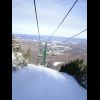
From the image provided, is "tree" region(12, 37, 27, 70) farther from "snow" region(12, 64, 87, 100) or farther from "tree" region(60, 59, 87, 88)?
"tree" region(60, 59, 87, 88)

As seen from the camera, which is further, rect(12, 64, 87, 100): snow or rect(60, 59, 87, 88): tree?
rect(60, 59, 87, 88): tree

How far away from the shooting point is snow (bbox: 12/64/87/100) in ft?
14.2

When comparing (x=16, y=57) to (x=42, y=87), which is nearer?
(x=42, y=87)

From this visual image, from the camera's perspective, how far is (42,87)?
475cm

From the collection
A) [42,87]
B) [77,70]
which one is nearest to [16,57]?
[42,87]

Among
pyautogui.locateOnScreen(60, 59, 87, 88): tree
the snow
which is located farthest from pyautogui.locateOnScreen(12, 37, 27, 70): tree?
pyautogui.locateOnScreen(60, 59, 87, 88): tree

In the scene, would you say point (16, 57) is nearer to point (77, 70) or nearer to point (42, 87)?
point (42, 87)

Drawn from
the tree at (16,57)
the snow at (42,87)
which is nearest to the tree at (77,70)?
the snow at (42,87)

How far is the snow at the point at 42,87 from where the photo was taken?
4.32m

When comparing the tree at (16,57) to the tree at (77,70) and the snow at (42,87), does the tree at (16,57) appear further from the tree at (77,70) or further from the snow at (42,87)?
the tree at (77,70)

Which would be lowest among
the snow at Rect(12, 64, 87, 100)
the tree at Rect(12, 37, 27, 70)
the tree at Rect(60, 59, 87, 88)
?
the snow at Rect(12, 64, 87, 100)
